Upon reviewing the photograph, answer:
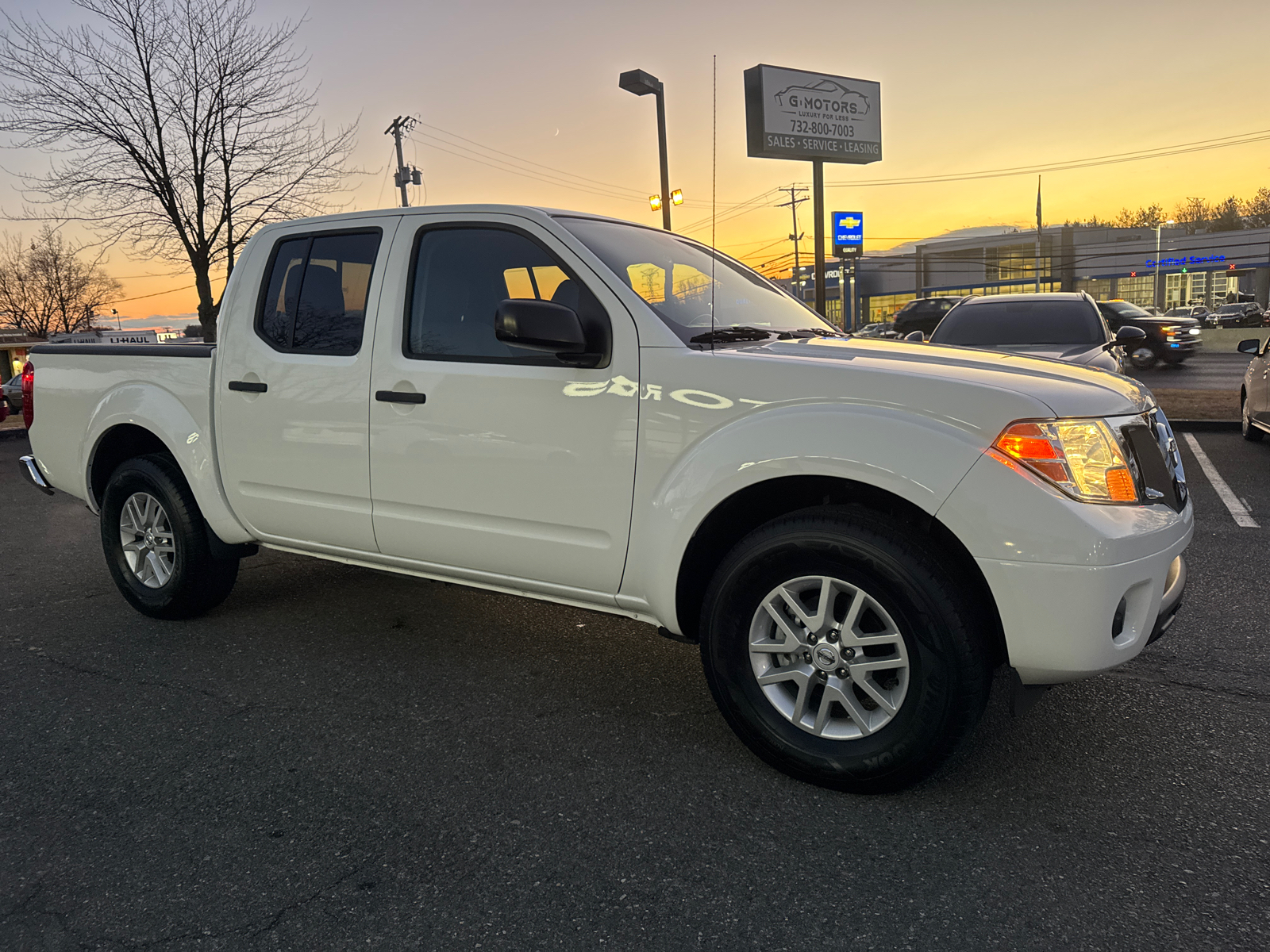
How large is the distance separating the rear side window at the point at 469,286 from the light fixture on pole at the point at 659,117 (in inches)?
503

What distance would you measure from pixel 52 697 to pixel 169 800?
1267 millimetres

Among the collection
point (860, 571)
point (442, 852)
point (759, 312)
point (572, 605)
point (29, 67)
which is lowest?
point (442, 852)

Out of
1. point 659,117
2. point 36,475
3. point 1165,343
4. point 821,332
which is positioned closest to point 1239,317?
point 1165,343

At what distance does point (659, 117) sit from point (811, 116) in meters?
10.3

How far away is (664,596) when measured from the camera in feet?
9.85

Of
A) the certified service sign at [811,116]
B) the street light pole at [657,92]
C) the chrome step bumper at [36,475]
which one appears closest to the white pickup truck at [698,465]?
the chrome step bumper at [36,475]

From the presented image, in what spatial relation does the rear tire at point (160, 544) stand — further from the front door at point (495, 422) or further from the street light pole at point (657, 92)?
the street light pole at point (657, 92)

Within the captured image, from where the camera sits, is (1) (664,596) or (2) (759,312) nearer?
(1) (664,596)

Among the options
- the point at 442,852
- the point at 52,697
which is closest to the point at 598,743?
the point at 442,852

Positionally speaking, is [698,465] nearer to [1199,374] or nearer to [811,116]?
[1199,374]

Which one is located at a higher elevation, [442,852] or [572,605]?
[572,605]

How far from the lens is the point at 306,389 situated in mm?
3777

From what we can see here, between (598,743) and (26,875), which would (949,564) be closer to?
(598,743)

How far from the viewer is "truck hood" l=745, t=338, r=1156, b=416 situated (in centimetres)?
261
